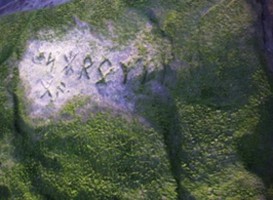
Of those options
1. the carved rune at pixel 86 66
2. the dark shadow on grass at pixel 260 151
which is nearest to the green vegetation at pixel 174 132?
the dark shadow on grass at pixel 260 151

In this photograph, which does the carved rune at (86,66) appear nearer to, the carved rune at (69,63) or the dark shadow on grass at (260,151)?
the carved rune at (69,63)

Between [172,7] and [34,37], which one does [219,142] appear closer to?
[172,7]

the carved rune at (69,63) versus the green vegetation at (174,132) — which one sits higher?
the carved rune at (69,63)

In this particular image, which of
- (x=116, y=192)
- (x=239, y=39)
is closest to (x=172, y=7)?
(x=239, y=39)

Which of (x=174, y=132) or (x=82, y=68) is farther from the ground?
(x=82, y=68)

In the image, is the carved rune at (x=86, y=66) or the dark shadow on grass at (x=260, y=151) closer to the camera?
the dark shadow on grass at (x=260, y=151)

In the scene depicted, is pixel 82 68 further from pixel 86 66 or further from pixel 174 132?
pixel 174 132

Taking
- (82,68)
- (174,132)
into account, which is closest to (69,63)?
(82,68)

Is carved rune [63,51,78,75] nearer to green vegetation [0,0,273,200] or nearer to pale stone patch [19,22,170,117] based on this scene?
pale stone patch [19,22,170,117]
